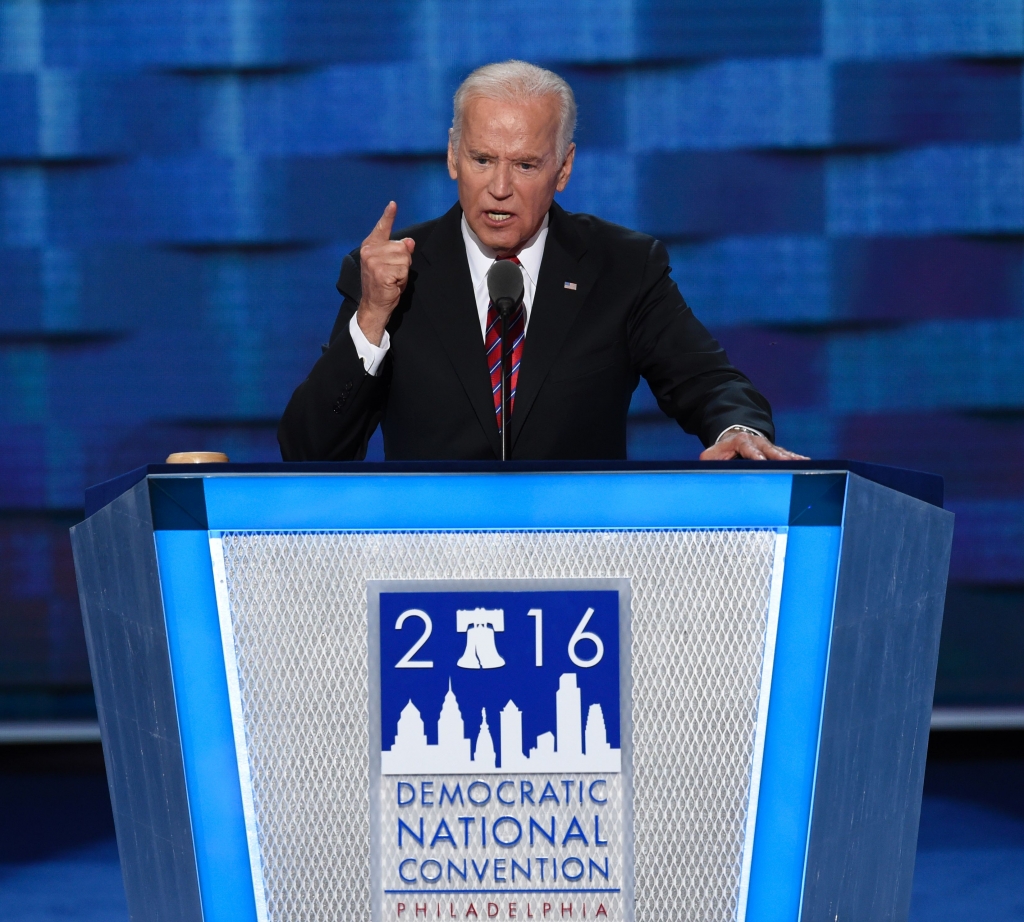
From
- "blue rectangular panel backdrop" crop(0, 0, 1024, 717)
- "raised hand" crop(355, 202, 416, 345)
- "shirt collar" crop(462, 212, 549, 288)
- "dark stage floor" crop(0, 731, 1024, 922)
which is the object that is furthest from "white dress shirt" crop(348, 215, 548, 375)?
"blue rectangular panel backdrop" crop(0, 0, 1024, 717)

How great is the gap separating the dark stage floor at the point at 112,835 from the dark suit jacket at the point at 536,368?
1.00 metres

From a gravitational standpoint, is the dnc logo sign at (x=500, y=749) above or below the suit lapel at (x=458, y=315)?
below

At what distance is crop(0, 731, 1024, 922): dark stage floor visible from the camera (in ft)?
7.12

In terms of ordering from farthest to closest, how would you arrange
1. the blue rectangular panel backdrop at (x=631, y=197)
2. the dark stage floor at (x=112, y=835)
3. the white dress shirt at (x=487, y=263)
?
the blue rectangular panel backdrop at (x=631, y=197) < the dark stage floor at (x=112, y=835) < the white dress shirt at (x=487, y=263)

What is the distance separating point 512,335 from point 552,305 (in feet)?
0.22

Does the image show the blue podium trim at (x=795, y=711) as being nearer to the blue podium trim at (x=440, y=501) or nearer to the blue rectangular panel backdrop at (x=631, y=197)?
the blue podium trim at (x=440, y=501)

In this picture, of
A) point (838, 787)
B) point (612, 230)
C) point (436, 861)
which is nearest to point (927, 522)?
point (838, 787)

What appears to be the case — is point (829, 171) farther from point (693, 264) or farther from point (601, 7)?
point (601, 7)

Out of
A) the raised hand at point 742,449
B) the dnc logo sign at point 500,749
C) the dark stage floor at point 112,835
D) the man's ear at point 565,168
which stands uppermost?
the man's ear at point 565,168

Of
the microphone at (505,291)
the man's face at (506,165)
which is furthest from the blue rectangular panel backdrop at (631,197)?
the microphone at (505,291)

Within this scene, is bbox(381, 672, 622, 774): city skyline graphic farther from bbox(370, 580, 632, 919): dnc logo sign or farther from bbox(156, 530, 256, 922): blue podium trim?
bbox(156, 530, 256, 922): blue podium trim

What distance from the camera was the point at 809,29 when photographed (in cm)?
310

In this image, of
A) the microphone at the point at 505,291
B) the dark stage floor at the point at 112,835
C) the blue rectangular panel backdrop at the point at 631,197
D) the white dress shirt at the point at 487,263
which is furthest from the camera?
the blue rectangular panel backdrop at the point at 631,197

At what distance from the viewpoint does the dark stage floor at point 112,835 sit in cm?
217
